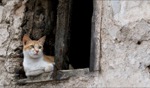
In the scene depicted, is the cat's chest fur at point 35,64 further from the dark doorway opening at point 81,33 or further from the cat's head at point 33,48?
the dark doorway opening at point 81,33

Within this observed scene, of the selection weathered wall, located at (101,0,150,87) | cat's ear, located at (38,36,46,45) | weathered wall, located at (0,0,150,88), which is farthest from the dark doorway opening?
weathered wall, located at (101,0,150,87)

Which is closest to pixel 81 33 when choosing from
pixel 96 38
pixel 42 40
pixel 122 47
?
pixel 42 40

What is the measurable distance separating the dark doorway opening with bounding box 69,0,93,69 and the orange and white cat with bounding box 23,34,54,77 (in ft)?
2.04

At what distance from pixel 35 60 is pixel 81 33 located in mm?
833

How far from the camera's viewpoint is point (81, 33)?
4.52 meters

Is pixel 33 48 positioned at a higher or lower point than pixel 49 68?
higher

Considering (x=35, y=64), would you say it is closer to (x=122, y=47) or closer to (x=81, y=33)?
(x=122, y=47)

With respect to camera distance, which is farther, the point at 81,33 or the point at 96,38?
the point at 81,33

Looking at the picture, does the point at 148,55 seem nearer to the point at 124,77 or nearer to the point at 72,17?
the point at 124,77

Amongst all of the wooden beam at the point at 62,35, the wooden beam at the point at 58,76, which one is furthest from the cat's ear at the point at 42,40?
the wooden beam at the point at 58,76

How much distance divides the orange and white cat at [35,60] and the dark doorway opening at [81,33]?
2.04ft

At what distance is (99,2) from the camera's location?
143 inches

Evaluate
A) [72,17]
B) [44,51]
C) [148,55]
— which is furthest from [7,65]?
[148,55]

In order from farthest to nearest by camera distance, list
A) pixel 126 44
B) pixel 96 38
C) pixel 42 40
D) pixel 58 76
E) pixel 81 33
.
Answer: pixel 81 33
pixel 42 40
pixel 58 76
pixel 96 38
pixel 126 44
